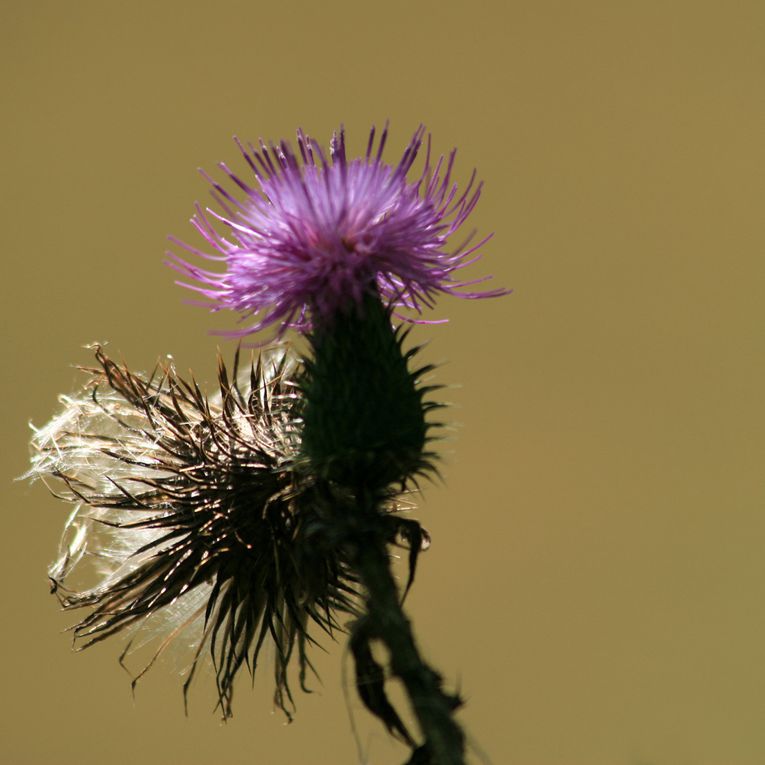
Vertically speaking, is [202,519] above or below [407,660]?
above

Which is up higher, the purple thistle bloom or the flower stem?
the purple thistle bloom

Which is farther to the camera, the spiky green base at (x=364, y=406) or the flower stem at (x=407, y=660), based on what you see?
the spiky green base at (x=364, y=406)

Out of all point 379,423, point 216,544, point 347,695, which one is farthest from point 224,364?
point 347,695

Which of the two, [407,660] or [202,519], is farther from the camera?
[202,519]

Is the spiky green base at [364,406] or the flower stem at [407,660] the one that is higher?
the spiky green base at [364,406]

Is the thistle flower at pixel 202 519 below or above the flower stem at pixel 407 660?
above

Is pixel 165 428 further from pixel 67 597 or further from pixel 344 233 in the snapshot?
pixel 344 233
